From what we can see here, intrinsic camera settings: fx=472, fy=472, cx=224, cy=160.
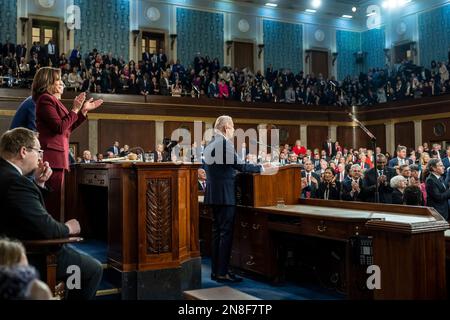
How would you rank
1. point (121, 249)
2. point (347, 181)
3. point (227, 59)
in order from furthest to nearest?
1. point (227, 59)
2. point (347, 181)
3. point (121, 249)

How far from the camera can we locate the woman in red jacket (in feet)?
10.7

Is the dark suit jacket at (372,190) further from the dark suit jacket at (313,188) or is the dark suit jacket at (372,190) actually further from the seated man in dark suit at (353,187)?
the dark suit jacket at (313,188)

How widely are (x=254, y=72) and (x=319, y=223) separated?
598 inches

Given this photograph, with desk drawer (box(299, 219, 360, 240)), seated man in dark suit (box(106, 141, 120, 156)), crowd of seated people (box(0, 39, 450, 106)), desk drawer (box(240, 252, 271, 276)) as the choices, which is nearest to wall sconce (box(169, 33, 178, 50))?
crowd of seated people (box(0, 39, 450, 106))

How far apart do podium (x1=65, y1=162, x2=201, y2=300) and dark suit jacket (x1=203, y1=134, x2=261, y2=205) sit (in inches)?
18.7

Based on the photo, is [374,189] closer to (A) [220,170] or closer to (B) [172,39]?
(A) [220,170]

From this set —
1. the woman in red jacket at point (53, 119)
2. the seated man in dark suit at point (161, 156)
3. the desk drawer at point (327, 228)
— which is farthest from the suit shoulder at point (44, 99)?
the desk drawer at point (327, 228)

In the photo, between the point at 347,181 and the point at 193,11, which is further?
the point at 193,11

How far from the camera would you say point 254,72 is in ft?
61.7

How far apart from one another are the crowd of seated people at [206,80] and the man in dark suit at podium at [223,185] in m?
8.71

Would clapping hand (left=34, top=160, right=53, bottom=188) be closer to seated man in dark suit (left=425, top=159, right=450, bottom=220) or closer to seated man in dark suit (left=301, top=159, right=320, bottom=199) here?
seated man in dark suit (left=425, top=159, right=450, bottom=220)
